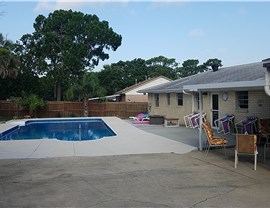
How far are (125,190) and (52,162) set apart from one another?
352 cm

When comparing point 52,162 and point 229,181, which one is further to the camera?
point 52,162

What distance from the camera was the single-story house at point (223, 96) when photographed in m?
9.62

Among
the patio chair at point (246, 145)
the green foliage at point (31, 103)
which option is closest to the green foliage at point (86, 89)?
the green foliage at point (31, 103)

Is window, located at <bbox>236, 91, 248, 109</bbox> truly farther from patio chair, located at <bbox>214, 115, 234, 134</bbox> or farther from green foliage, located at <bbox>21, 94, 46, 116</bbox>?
green foliage, located at <bbox>21, 94, 46, 116</bbox>

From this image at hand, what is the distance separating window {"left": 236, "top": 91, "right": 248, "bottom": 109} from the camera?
14461 mm

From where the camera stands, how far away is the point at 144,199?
544 cm

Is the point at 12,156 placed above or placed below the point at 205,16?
below

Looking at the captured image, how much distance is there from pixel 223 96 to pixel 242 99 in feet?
4.54

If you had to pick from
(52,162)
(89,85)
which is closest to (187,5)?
(52,162)

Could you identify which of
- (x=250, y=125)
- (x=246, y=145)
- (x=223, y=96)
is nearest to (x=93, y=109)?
(x=223, y=96)

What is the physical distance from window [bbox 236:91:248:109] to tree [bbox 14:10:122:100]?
28.5m

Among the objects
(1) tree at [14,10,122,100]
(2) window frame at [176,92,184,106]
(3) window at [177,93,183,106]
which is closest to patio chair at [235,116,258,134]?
(2) window frame at [176,92,184,106]

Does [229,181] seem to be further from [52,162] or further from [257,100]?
[257,100]

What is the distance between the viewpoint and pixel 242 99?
579 inches
